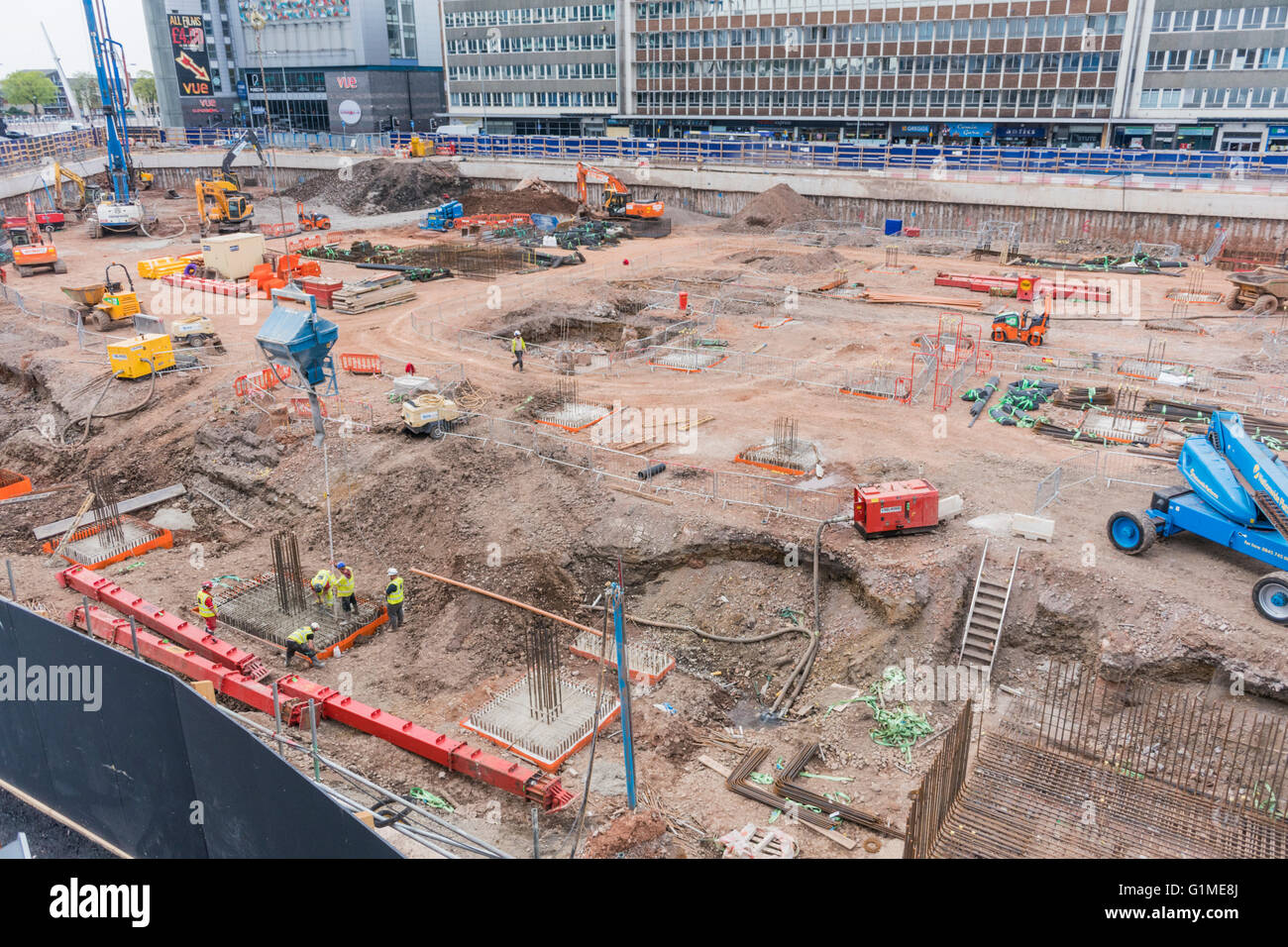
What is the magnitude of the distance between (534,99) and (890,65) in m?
35.4

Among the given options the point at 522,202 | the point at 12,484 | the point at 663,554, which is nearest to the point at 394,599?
the point at 663,554

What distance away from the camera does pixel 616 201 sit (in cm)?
5672

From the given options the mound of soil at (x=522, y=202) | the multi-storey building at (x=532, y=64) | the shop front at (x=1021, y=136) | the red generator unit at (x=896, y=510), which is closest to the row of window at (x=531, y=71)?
the multi-storey building at (x=532, y=64)

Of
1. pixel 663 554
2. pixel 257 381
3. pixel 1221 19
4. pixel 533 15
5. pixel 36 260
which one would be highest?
pixel 533 15

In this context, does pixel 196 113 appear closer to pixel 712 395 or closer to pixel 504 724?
pixel 712 395

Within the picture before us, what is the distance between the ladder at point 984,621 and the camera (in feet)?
58.5

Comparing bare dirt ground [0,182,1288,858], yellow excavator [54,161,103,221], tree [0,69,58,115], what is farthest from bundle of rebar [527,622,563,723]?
tree [0,69,58,115]

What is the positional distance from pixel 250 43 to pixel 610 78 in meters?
45.6

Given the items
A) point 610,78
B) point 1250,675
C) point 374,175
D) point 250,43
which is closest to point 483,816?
point 1250,675

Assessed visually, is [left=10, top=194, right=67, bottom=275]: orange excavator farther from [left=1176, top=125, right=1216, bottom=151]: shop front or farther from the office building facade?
[left=1176, top=125, right=1216, bottom=151]: shop front

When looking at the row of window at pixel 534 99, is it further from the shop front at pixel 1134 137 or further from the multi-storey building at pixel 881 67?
the shop front at pixel 1134 137

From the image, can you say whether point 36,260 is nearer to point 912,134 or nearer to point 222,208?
point 222,208

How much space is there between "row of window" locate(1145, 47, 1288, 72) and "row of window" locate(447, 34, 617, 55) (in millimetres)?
43816

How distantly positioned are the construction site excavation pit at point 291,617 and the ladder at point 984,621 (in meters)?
11.9
